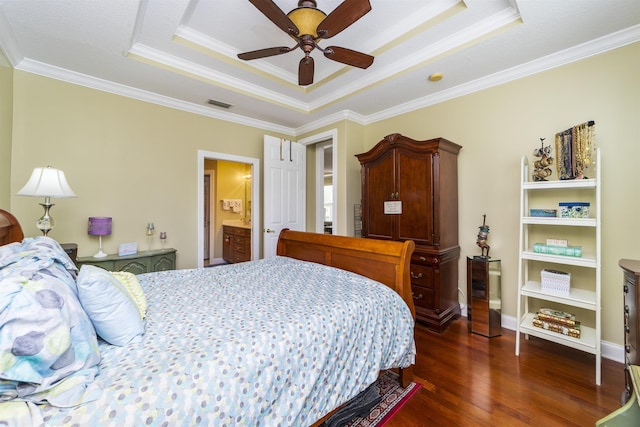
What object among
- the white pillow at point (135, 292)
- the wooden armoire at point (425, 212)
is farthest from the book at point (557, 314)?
the white pillow at point (135, 292)

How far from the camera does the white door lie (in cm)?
392

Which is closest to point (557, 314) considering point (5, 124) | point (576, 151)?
point (576, 151)

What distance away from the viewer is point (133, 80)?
9.45 ft

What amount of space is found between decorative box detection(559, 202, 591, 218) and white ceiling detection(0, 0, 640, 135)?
1.34 meters

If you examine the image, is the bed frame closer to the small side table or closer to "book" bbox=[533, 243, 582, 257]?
the small side table

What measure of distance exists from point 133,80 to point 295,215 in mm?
2613

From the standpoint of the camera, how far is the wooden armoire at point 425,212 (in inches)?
108

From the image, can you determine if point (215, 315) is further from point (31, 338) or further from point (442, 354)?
point (442, 354)

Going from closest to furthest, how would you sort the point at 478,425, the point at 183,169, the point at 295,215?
the point at 478,425 → the point at 183,169 → the point at 295,215

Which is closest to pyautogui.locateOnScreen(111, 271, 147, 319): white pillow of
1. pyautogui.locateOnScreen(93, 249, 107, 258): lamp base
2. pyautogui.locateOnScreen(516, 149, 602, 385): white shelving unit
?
pyautogui.locateOnScreen(93, 249, 107, 258): lamp base

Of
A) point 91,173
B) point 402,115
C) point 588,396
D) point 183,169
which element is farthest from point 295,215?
point 588,396

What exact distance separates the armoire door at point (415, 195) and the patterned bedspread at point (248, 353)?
1261 mm

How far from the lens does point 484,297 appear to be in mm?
2639

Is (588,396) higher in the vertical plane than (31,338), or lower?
lower
